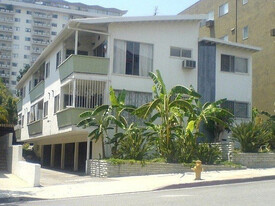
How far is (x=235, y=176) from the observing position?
59.5 feet

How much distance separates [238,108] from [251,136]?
581cm

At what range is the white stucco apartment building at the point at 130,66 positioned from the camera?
24.2 m

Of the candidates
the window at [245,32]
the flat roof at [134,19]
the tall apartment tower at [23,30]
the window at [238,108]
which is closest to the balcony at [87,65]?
the flat roof at [134,19]

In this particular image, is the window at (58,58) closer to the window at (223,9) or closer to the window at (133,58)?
the window at (133,58)

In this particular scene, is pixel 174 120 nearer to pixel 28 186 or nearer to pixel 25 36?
pixel 28 186

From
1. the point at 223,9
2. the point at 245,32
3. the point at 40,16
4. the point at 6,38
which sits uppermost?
the point at 40,16

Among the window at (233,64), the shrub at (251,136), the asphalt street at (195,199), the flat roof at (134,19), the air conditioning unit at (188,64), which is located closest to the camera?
the asphalt street at (195,199)

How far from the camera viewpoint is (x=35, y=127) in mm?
33156

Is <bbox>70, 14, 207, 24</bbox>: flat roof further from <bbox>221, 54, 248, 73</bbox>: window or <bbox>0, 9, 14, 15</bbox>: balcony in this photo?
<bbox>0, 9, 14, 15</bbox>: balcony

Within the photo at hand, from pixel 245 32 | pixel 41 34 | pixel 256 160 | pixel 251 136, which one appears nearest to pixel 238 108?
pixel 251 136

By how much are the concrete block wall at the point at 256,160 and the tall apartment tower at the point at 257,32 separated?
36.4ft

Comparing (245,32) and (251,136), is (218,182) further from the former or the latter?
(245,32)

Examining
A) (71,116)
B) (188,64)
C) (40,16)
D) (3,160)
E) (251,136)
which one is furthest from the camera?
(40,16)

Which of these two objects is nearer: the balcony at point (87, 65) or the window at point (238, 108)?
the balcony at point (87, 65)
